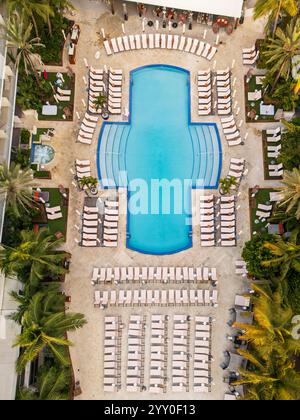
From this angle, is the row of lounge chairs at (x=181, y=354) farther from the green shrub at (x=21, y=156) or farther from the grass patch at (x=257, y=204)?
the green shrub at (x=21, y=156)

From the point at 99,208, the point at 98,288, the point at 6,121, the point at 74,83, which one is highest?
the point at 74,83

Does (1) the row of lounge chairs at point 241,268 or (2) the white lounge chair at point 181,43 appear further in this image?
(2) the white lounge chair at point 181,43

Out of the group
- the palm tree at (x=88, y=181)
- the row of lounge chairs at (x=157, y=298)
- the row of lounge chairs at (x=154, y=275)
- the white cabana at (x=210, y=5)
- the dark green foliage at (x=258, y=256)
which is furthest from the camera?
the white cabana at (x=210, y=5)

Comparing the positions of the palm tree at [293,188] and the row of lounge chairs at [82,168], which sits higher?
the row of lounge chairs at [82,168]

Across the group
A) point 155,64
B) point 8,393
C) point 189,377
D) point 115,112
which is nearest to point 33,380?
point 8,393

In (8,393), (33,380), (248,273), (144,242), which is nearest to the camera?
(8,393)

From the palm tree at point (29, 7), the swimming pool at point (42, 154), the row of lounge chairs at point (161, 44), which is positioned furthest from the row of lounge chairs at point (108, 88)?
the palm tree at point (29, 7)
